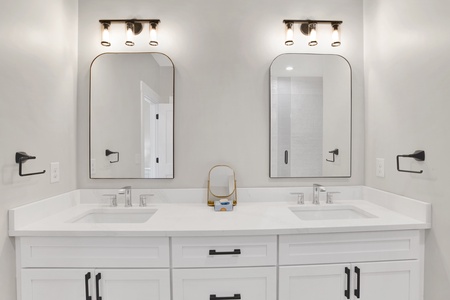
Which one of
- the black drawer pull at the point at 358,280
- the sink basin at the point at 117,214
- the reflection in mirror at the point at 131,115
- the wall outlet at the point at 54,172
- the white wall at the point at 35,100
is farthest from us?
the reflection in mirror at the point at 131,115

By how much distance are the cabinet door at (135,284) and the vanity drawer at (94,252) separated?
0.11 feet

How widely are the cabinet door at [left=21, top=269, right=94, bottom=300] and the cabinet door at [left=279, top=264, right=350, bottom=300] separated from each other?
1.00m

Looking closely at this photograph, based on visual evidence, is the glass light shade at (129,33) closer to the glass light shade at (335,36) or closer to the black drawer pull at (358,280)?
the glass light shade at (335,36)

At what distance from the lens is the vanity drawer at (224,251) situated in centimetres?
132

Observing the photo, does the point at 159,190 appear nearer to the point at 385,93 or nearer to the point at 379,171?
the point at 379,171

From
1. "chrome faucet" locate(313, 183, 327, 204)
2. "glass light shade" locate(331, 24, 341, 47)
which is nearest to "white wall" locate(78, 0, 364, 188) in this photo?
"glass light shade" locate(331, 24, 341, 47)

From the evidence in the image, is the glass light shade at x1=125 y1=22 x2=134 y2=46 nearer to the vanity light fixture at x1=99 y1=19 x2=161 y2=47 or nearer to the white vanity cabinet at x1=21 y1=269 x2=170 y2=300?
the vanity light fixture at x1=99 y1=19 x2=161 y2=47

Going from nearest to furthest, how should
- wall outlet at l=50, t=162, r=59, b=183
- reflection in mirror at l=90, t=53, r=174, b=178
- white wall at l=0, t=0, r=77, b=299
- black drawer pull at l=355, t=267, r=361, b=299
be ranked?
1. white wall at l=0, t=0, r=77, b=299
2. black drawer pull at l=355, t=267, r=361, b=299
3. wall outlet at l=50, t=162, r=59, b=183
4. reflection in mirror at l=90, t=53, r=174, b=178

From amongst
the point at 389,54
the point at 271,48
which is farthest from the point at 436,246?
the point at 271,48

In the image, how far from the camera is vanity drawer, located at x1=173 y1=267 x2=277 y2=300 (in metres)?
1.32

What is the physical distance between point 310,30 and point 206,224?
1.54m

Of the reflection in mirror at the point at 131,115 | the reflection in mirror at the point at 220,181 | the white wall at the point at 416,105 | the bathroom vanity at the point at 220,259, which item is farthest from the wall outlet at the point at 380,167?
the reflection in mirror at the point at 131,115

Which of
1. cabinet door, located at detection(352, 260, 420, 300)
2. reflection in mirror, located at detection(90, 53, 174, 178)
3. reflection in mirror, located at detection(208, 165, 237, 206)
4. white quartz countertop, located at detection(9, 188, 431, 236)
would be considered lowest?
cabinet door, located at detection(352, 260, 420, 300)

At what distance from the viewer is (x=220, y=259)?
1.33 meters
